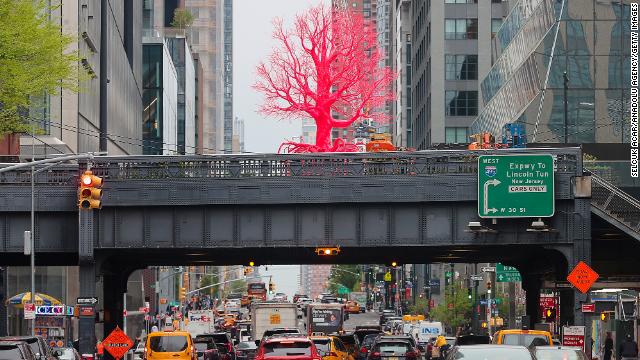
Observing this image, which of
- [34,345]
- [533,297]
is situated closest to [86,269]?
[34,345]

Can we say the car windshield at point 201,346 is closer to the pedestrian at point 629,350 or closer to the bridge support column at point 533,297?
the bridge support column at point 533,297

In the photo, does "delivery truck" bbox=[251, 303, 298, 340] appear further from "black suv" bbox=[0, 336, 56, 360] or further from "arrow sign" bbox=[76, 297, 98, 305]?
"black suv" bbox=[0, 336, 56, 360]

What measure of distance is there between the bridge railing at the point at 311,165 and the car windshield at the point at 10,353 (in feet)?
58.8

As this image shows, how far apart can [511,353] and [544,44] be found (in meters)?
64.7

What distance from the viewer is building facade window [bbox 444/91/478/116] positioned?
144 m

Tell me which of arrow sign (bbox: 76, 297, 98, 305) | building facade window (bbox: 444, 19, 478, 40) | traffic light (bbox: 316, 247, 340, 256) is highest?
building facade window (bbox: 444, 19, 478, 40)

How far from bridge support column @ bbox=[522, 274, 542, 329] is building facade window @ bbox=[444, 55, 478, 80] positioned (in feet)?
280

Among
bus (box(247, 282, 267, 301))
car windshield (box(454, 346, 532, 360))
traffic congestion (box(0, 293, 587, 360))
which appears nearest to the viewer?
car windshield (box(454, 346, 532, 360))

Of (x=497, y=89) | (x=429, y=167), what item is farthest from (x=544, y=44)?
(x=429, y=167)

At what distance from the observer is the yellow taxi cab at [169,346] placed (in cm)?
4106

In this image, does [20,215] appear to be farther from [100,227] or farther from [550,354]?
[550,354]

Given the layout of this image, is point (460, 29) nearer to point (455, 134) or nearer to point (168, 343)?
point (455, 134)

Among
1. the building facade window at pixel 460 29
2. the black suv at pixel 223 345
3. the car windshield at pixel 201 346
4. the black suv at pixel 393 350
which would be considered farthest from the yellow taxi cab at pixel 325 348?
the building facade window at pixel 460 29

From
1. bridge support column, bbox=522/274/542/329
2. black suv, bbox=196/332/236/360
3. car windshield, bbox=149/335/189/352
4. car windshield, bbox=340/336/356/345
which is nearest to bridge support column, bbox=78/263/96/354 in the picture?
car windshield, bbox=149/335/189/352
